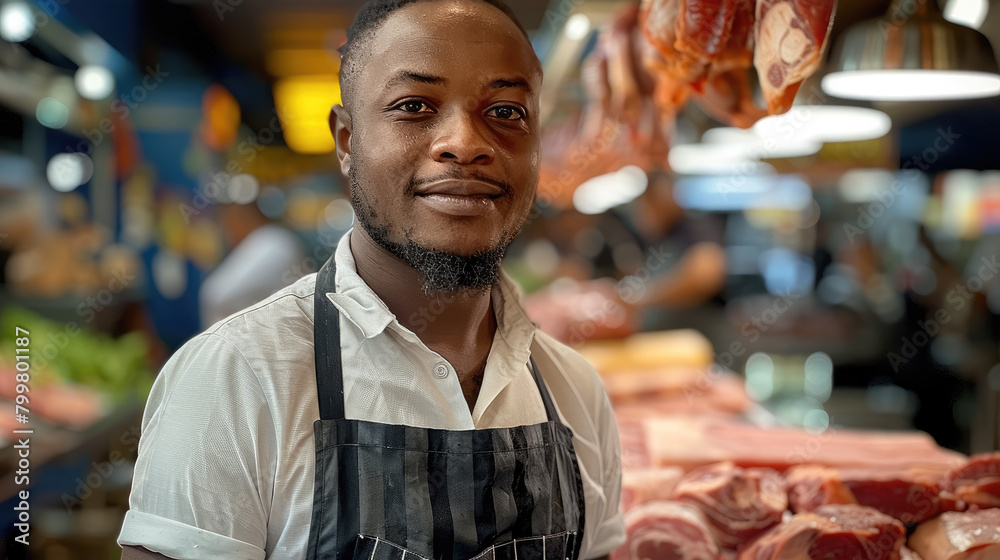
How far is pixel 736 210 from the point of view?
1638 centimetres

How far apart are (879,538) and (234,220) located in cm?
481

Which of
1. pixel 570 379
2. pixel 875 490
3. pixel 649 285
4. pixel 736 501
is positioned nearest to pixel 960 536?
pixel 875 490

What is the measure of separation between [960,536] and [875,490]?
0.23 m

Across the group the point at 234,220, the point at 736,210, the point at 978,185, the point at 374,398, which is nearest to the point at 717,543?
the point at 374,398

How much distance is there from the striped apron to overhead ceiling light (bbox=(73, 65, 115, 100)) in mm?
3767

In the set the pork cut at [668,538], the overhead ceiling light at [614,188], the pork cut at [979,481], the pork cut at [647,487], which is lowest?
the pork cut at [668,538]

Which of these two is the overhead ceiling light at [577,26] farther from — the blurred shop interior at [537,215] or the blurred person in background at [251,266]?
the blurred person in background at [251,266]

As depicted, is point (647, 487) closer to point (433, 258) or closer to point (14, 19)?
point (433, 258)

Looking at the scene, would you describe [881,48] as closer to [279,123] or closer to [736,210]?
[279,123]

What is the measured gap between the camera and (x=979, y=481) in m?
1.97

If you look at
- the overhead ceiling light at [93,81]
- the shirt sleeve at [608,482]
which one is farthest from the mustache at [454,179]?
the overhead ceiling light at [93,81]

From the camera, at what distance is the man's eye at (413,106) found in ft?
4.15

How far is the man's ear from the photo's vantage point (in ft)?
4.45

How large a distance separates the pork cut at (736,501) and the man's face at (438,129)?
1.11 metres
